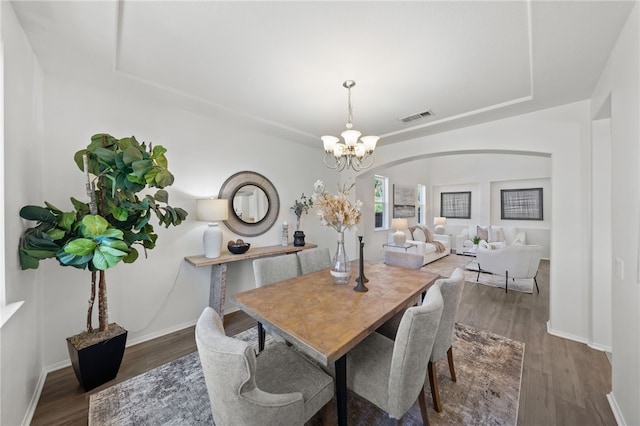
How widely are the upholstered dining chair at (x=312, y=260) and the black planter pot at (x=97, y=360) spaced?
1628 mm

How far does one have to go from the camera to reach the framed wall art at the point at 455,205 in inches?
310

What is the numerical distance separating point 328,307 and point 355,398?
Result: 2.66ft

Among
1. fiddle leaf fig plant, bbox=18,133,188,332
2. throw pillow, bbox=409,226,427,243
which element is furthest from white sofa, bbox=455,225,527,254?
fiddle leaf fig plant, bbox=18,133,188,332

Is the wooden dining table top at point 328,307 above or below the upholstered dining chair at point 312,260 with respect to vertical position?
below

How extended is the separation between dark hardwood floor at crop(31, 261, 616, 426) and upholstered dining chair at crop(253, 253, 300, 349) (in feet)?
3.41

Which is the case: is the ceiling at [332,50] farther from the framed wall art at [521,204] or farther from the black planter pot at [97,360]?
the framed wall art at [521,204]

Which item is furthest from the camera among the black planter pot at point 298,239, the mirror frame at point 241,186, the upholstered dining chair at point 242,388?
the black planter pot at point 298,239

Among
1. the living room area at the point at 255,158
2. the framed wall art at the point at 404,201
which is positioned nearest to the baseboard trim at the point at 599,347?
the living room area at the point at 255,158

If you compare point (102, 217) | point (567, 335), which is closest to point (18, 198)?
point (102, 217)

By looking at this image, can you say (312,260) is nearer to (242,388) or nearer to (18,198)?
(242,388)

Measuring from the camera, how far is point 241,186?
11.1 feet

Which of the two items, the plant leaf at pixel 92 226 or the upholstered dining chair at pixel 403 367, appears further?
the plant leaf at pixel 92 226

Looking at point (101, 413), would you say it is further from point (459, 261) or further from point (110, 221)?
point (459, 261)

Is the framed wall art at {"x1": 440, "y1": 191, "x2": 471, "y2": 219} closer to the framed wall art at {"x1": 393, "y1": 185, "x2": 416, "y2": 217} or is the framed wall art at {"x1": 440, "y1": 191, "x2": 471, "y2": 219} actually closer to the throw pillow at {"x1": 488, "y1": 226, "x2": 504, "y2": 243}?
the throw pillow at {"x1": 488, "y1": 226, "x2": 504, "y2": 243}
